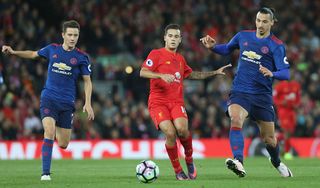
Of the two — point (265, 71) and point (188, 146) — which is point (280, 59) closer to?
point (265, 71)

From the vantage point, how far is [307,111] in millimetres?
25703

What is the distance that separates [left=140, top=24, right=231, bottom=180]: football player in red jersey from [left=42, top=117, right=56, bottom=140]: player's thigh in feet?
4.87

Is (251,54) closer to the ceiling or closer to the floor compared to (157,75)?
closer to the ceiling

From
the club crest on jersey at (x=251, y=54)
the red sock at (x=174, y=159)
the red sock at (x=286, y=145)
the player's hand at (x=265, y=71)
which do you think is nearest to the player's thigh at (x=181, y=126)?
the red sock at (x=174, y=159)

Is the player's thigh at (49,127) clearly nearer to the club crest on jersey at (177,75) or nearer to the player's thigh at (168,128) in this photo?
the player's thigh at (168,128)

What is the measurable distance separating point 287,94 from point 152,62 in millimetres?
9772

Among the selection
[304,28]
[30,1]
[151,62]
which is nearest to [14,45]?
[30,1]

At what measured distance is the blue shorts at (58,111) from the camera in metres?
12.6

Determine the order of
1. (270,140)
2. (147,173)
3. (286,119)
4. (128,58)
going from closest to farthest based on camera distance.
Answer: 1. (147,173)
2. (270,140)
3. (286,119)
4. (128,58)

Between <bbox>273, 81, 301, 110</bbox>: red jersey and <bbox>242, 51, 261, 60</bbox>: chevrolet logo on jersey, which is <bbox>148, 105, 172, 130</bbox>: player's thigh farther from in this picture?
<bbox>273, 81, 301, 110</bbox>: red jersey

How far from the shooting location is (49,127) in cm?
1234

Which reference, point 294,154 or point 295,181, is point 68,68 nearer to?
point 295,181

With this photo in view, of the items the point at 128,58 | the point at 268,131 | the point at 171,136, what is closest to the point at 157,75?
the point at 171,136

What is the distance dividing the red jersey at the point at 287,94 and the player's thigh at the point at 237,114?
9.37 m
